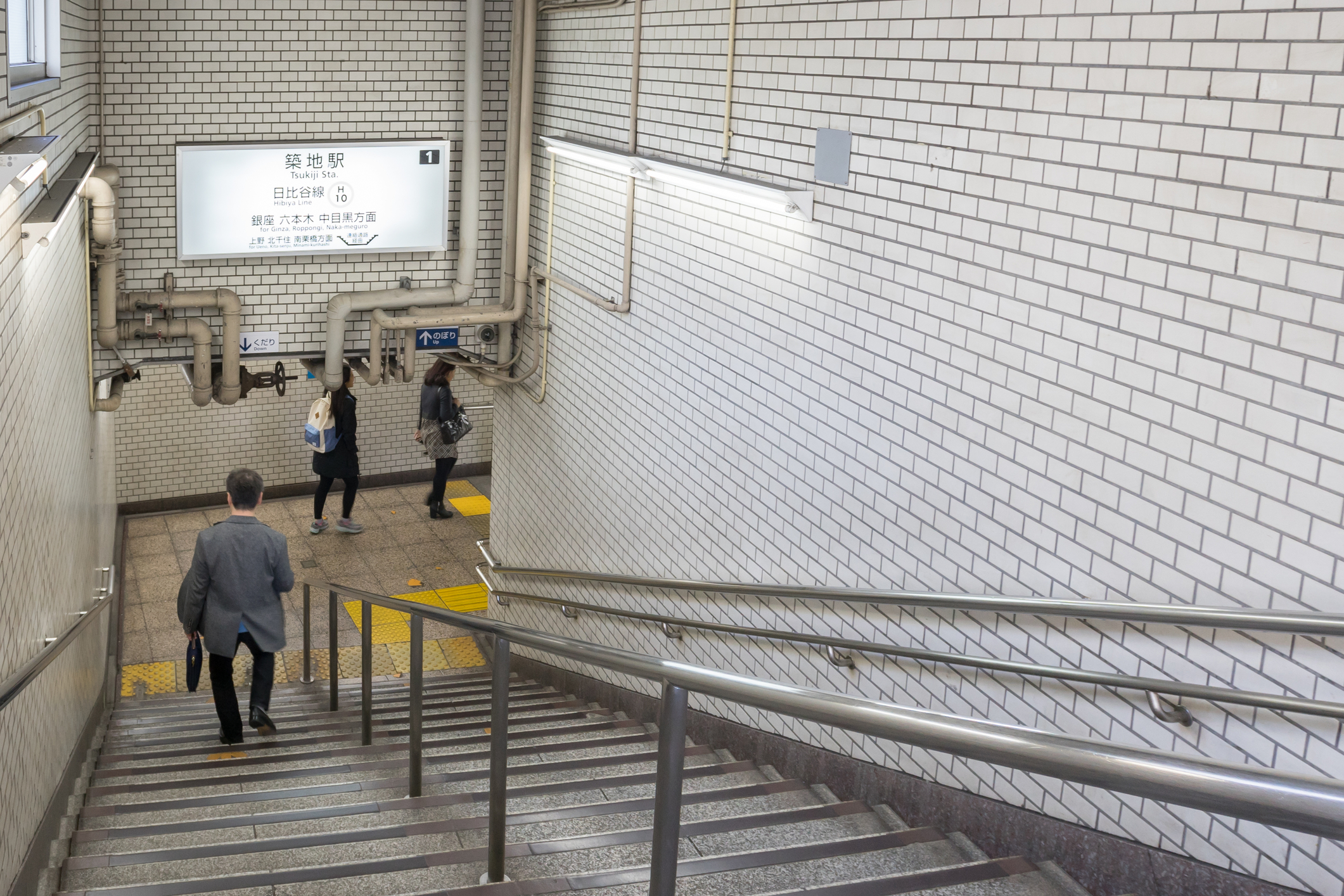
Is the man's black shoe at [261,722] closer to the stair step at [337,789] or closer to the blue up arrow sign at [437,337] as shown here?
the stair step at [337,789]

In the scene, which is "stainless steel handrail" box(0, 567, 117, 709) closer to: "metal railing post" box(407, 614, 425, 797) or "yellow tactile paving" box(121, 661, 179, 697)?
"metal railing post" box(407, 614, 425, 797)

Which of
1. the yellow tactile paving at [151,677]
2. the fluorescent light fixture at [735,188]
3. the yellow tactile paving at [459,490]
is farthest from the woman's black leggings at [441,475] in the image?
the fluorescent light fixture at [735,188]

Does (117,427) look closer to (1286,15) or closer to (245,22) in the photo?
(245,22)

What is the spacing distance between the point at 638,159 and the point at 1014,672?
3.50 m

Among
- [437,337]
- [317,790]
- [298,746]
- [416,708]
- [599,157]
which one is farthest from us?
[437,337]

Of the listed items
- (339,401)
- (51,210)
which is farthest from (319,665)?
(51,210)

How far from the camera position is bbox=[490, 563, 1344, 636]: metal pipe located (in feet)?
8.86

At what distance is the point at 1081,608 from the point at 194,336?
20.5 ft

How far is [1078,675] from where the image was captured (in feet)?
10.6

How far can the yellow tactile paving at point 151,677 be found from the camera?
8695 mm

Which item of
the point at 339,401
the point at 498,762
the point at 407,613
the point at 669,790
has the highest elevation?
the point at 669,790

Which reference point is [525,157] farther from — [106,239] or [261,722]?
[261,722]

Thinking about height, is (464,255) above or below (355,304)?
above

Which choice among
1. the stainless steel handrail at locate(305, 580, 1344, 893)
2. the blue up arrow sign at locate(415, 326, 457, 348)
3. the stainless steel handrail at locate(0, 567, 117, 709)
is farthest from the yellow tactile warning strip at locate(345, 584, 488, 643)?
the stainless steel handrail at locate(305, 580, 1344, 893)
